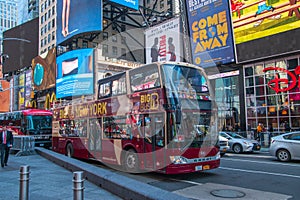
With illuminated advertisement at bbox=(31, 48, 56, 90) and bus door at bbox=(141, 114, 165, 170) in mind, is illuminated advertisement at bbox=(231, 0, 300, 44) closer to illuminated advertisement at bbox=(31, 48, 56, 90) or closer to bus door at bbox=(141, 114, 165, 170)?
bus door at bbox=(141, 114, 165, 170)

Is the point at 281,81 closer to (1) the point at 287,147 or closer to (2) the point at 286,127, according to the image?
(2) the point at 286,127

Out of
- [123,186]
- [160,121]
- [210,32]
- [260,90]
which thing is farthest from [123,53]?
[123,186]

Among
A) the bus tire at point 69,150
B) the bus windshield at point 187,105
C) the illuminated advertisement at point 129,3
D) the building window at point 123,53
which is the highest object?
the illuminated advertisement at point 129,3

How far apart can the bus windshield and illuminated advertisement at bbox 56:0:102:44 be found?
112 feet

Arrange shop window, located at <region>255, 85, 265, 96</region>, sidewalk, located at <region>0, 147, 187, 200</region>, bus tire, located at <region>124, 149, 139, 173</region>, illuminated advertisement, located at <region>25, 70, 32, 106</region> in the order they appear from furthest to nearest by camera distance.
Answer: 1. illuminated advertisement, located at <region>25, 70, 32, 106</region>
2. shop window, located at <region>255, 85, 265, 96</region>
3. bus tire, located at <region>124, 149, 139, 173</region>
4. sidewalk, located at <region>0, 147, 187, 200</region>

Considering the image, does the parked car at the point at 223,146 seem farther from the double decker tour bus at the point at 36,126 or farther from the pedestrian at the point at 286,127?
the double decker tour bus at the point at 36,126

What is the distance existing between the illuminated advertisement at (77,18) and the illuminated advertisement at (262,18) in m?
22.7

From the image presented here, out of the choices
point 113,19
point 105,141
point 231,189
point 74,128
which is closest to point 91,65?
point 113,19

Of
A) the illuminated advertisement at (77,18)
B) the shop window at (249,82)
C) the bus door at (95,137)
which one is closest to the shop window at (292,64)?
the shop window at (249,82)

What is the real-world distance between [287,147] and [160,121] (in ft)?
23.1

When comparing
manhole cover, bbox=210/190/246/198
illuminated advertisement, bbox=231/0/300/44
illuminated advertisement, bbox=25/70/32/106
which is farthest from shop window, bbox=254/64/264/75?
illuminated advertisement, bbox=25/70/32/106

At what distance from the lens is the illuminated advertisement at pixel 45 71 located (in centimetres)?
5088

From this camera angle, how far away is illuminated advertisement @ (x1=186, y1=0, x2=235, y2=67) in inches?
1020

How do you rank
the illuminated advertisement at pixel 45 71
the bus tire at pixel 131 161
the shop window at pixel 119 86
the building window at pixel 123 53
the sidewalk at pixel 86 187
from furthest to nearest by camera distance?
the building window at pixel 123 53 < the illuminated advertisement at pixel 45 71 < the shop window at pixel 119 86 < the bus tire at pixel 131 161 < the sidewalk at pixel 86 187
